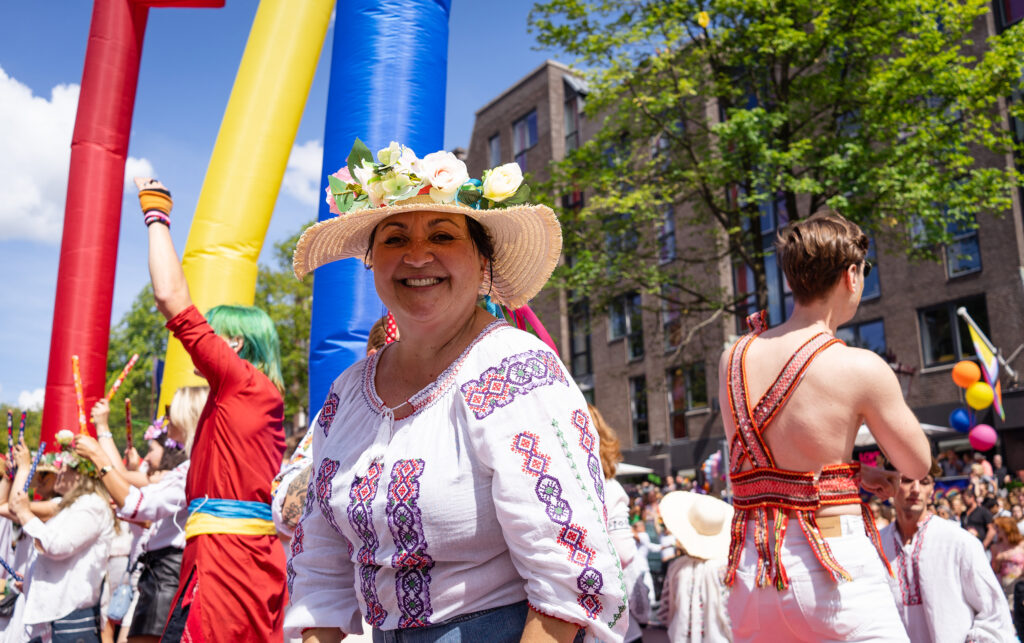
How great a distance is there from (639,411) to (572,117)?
1114 cm

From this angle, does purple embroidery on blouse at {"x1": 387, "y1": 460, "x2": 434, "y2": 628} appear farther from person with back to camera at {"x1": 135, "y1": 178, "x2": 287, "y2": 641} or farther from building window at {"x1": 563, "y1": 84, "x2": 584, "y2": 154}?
building window at {"x1": 563, "y1": 84, "x2": 584, "y2": 154}

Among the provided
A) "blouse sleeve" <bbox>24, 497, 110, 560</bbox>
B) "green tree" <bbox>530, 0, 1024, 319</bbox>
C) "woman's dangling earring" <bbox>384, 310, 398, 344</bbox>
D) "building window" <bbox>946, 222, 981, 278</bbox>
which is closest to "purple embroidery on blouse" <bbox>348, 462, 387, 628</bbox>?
"woman's dangling earring" <bbox>384, 310, 398, 344</bbox>

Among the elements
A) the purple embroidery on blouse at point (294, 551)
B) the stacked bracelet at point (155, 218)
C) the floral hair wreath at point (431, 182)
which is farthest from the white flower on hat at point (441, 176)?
the stacked bracelet at point (155, 218)

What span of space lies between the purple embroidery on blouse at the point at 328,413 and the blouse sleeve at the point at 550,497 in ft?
1.65

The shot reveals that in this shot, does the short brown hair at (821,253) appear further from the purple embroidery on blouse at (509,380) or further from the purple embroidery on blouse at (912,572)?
the purple embroidery on blouse at (912,572)

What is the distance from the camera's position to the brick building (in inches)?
707

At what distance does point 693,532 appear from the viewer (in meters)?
6.30

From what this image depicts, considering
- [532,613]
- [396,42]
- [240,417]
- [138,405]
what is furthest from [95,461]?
[138,405]

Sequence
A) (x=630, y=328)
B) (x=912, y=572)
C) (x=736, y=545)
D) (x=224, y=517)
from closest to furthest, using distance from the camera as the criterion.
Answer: (x=736, y=545)
(x=224, y=517)
(x=912, y=572)
(x=630, y=328)

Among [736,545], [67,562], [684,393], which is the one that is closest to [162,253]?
[736,545]

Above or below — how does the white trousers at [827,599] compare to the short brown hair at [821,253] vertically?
below

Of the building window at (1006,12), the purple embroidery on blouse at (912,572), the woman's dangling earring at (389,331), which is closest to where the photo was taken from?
the woman's dangling earring at (389,331)

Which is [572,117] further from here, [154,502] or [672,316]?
[154,502]

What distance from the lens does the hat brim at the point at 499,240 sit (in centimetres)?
201
